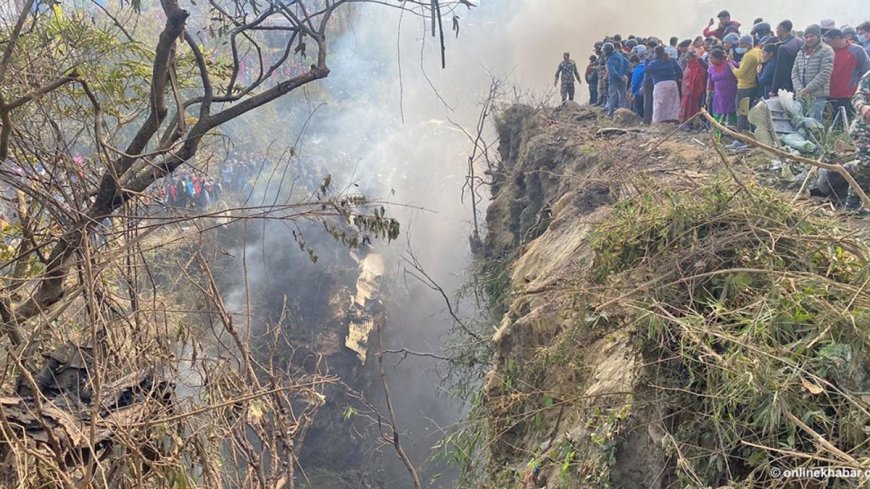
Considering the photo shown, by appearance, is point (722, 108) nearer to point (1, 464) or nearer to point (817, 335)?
point (817, 335)

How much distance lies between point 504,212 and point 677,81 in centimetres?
444

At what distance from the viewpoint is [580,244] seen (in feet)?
21.2

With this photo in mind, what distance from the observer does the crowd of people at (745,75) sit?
284 inches

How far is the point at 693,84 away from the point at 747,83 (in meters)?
1.29

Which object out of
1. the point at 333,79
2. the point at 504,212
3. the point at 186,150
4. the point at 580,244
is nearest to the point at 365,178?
the point at 333,79

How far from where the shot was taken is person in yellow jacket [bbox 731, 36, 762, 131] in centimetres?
847

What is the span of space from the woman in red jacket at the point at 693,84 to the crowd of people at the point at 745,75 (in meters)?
0.02

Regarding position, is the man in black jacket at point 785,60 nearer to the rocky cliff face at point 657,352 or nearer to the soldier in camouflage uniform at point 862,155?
the soldier in camouflage uniform at point 862,155

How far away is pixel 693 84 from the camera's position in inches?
385

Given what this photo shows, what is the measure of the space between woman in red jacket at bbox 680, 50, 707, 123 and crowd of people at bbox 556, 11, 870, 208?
0.02 meters

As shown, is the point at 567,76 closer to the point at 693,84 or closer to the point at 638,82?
the point at 638,82

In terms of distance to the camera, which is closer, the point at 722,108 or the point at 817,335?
the point at 817,335

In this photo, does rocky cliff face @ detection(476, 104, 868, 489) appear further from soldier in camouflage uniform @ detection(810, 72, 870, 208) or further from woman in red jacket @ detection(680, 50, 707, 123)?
woman in red jacket @ detection(680, 50, 707, 123)

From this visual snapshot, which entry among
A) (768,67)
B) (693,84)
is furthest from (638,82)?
(768,67)
